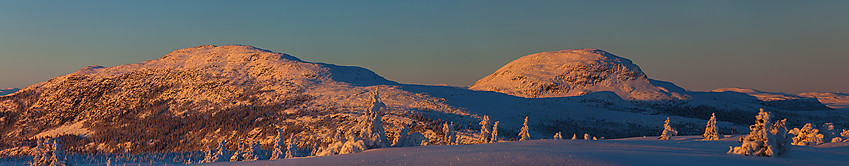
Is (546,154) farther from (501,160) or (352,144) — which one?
(352,144)

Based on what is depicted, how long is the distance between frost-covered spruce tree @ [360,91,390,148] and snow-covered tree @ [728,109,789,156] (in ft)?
86.1

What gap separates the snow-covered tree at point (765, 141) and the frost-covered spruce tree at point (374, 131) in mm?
26234

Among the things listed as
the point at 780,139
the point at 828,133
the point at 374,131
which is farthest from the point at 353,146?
the point at 828,133

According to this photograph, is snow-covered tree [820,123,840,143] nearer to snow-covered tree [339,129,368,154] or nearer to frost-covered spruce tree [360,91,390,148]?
frost-covered spruce tree [360,91,390,148]

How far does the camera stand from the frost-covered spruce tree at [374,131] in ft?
137

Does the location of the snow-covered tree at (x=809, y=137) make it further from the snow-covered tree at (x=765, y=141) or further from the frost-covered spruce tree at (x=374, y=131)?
the frost-covered spruce tree at (x=374, y=131)

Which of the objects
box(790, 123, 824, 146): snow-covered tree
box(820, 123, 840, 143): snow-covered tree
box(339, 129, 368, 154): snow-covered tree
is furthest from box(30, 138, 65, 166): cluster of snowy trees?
box(820, 123, 840, 143): snow-covered tree

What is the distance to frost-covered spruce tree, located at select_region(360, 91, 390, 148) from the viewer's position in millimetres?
41709

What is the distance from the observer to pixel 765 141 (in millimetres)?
26453

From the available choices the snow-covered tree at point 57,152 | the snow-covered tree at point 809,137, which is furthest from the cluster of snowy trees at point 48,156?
the snow-covered tree at point 809,137

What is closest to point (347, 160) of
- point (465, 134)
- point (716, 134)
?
point (716, 134)

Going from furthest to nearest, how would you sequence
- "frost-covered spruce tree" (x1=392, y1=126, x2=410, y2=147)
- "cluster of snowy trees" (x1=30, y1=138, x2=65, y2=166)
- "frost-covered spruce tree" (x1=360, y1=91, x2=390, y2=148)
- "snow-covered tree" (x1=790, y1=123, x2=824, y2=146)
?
"cluster of snowy trees" (x1=30, y1=138, x2=65, y2=166), "snow-covered tree" (x1=790, y1=123, x2=824, y2=146), "frost-covered spruce tree" (x1=392, y1=126, x2=410, y2=147), "frost-covered spruce tree" (x1=360, y1=91, x2=390, y2=148)

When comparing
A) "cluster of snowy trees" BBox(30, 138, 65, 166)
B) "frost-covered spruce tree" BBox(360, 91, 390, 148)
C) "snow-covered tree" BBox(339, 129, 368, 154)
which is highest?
"frost-covered spruce tree" BBox(360, 91, 390, 148)

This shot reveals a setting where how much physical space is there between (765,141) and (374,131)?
28983 millimetres
